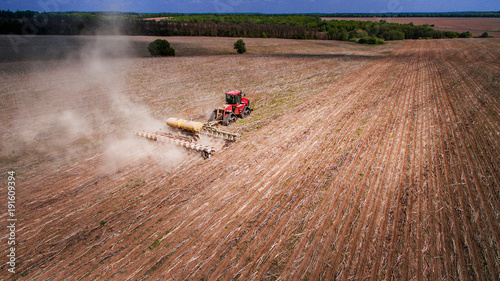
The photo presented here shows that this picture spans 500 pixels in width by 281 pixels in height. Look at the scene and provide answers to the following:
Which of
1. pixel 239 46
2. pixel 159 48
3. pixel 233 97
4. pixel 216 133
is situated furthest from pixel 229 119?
pixel 239 46

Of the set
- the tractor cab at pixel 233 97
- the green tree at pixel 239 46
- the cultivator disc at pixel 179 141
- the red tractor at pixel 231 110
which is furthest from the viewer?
the green tree at pixel 239 46

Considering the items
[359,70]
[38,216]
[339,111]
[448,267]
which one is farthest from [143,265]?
[359,70]

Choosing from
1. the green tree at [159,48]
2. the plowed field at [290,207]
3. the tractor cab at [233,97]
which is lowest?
the plowed field at [290,207]

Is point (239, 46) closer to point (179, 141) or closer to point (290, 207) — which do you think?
point (179, 141)

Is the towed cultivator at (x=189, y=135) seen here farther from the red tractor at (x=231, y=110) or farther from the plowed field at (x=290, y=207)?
the red tractor at (x=231, y=110)

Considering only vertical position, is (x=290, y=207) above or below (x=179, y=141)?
below

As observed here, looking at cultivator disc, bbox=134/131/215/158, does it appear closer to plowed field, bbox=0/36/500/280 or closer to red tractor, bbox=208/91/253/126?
plowed field, bbox=0/36/500/280

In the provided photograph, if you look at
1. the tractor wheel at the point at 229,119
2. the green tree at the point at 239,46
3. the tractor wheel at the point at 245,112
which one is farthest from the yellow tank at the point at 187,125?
the green tree at the point at 239,46
